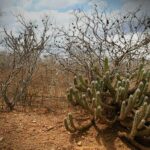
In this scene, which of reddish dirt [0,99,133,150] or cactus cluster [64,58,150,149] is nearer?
cactus cluster [64,58,150,149]

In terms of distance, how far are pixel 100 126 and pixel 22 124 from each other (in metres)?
1.35

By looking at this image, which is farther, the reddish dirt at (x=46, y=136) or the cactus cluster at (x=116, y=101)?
the reddish dirt at (x=46, y=136)

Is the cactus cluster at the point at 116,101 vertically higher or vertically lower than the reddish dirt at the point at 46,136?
higher

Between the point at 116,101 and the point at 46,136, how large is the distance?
1.28 m

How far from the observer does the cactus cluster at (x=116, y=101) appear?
5312mm

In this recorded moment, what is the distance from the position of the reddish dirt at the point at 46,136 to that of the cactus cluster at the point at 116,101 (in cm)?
20

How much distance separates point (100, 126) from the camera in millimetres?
5988

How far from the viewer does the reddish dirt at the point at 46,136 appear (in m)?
5.46

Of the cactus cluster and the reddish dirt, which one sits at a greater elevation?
the cactus cluster

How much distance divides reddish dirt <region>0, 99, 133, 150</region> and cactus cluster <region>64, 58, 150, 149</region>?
0.65 ft

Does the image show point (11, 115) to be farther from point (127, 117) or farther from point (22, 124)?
point (127, 117)

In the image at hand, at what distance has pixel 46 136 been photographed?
5734 mm

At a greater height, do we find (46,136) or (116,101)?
(116,101)

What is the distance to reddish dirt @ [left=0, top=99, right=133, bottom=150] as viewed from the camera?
Answer: 17.9 ft
